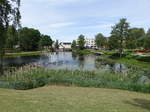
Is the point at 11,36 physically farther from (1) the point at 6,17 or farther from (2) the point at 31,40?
(2) the point at 31,40

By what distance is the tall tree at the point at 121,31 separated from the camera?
5391 centimetres

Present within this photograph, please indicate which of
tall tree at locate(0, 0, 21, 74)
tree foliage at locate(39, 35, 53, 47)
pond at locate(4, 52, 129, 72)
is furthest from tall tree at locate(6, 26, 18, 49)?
tree foliage at locate(39, 35, 53, 47)

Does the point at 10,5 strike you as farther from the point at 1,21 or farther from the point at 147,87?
the point at 147,87

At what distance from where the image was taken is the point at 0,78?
1220cm

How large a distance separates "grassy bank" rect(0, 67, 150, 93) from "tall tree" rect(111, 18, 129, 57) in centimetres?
4205

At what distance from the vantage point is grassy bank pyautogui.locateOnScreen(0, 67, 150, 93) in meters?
11.0

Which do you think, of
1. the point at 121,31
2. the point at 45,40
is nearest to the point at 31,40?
the point at 45,40

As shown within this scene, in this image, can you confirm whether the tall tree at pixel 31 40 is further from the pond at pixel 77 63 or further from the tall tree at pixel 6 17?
the tall tree at pixel 6 17

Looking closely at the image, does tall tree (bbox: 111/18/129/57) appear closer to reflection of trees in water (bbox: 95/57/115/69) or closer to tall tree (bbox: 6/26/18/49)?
reflection of trees in water (bbox: 95/57/115/69)

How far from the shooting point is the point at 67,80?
1206cm

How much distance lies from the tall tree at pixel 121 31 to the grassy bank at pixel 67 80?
42.0 m

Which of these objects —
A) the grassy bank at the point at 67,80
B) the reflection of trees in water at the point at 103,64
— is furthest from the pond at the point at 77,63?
the grassy bank at the point at 67,80

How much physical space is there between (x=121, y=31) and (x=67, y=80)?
4586 cm

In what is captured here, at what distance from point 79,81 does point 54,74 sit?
255 cm
